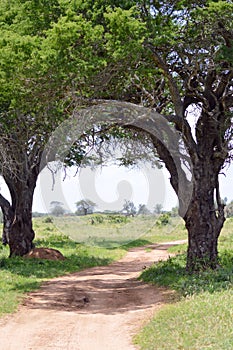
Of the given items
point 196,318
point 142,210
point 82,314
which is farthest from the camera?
point 142,210

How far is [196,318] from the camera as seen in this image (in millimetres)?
8734

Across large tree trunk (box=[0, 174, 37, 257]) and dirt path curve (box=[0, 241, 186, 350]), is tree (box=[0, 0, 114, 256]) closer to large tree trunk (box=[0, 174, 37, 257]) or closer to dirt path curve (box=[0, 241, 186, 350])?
dirt path curve (box=[0, 241, 186, 350])

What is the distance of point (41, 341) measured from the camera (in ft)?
28.2

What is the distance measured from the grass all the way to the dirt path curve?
1.34 ft

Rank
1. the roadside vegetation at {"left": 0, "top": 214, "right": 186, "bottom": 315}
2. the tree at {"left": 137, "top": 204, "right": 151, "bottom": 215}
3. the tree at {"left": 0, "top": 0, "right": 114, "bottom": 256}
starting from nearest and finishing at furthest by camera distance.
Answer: the tree at {"left": 0, "top": 0, "right": 114, "bottom": 256} < the roadside vegetation at {"left": 0, "top": 214, "right": 186, "bottom": 315} < the tree at {"left": 137, "top": 204, "right": 151, "bottom": 215}

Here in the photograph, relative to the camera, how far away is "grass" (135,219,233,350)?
24.5 ft

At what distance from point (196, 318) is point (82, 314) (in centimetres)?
298

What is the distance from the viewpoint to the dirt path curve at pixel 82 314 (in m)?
→ 8.55

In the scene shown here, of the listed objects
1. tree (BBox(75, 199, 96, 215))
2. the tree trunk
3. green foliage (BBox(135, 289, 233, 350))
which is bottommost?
green foliage (BBox(135, 289, 233, 350))

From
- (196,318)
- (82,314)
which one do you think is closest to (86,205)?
(82,314)

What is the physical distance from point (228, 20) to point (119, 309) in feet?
21.6

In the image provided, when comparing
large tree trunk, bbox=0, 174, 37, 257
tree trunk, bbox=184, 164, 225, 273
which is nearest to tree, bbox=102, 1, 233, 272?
tree trunk, bbox=184, 164, 225, 273

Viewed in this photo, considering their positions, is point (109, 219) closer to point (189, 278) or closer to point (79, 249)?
point (79, 249)

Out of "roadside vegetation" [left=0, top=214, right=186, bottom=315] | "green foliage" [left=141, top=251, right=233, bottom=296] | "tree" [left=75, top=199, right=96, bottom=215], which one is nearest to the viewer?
"green foliage" [left=141, top=251, right=233, bottom=296]
